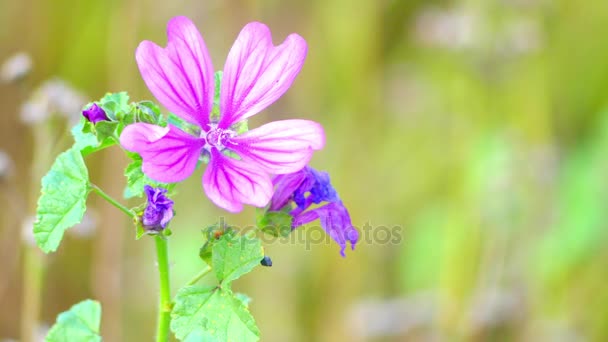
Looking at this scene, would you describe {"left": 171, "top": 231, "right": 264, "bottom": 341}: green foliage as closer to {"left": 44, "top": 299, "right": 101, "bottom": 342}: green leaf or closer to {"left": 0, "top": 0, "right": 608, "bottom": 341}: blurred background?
{"left": 44, "top": 299, "right": 101, "bottom": 342}: green leaf

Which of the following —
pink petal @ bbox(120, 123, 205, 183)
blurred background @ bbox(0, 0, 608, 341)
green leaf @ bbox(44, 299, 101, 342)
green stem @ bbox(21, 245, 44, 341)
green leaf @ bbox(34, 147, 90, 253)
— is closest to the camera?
pink petal @ bbox(120, 123, 205, 183)

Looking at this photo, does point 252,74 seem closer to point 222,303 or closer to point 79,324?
point 222,303

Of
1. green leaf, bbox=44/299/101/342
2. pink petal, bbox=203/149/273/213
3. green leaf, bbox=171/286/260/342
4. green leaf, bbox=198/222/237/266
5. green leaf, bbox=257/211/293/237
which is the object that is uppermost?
pink petal, bbox=203/149/273/213

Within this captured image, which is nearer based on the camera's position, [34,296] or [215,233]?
[215,233]

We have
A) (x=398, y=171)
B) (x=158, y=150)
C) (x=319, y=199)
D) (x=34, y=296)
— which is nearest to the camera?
(x=158, y=150)

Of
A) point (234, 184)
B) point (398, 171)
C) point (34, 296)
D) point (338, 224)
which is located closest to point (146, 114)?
point (234, 184)

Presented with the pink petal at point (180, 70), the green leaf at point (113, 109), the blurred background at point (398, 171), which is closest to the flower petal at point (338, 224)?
the pink petal at point (180, 70)

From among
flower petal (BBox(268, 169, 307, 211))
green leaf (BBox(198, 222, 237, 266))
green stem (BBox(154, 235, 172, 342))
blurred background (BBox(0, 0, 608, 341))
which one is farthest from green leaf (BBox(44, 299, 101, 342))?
blurred background (BBox(0, 0, 608, 341))
